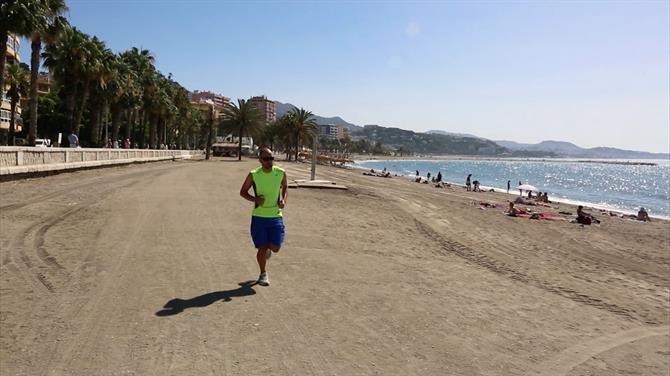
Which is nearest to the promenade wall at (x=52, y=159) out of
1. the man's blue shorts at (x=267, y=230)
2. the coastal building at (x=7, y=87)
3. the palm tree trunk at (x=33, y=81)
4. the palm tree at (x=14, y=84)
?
the palm tree trunk at (x=33, y=81)

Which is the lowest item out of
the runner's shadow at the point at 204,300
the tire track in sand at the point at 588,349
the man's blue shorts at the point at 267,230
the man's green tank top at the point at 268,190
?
the tire track in sand at the point at 588,349

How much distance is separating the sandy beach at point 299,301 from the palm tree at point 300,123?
64.9 m

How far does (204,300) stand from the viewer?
5.54 metres

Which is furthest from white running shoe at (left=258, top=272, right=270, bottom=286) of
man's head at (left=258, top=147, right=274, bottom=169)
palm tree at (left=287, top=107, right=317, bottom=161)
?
palm tree at (left=287, top=107, right=317, bottom=161)

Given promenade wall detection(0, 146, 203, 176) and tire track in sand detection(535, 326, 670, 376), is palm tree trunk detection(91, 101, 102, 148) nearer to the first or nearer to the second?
promenade wall detection(0, 146, 203, 176)

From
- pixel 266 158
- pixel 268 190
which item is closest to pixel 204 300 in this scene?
pixel 268 190

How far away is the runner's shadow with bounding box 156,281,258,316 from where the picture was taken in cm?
514

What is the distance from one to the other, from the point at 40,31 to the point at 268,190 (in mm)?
24072

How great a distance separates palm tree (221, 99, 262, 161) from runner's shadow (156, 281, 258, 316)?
58.9 meters

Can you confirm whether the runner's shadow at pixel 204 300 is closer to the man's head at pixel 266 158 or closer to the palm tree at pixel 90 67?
the man's head at pixel 266 158

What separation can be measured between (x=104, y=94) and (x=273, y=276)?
37928mm

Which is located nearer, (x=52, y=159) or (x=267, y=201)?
(x=267, y=201)

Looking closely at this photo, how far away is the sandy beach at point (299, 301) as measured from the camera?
4.25 m

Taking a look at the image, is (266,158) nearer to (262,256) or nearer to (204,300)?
(262,256)
